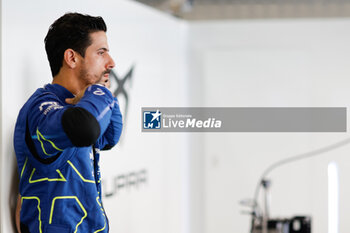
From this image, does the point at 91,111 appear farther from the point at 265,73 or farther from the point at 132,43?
the point at 265,73

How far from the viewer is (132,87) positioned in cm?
221

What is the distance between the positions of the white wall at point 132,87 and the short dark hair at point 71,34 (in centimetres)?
13

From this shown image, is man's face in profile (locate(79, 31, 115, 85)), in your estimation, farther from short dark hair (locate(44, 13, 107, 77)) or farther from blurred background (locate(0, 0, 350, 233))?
blurred background (locate(0, 0, 350, 233))

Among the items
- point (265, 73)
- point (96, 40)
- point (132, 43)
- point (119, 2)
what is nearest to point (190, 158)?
point (265, 73)

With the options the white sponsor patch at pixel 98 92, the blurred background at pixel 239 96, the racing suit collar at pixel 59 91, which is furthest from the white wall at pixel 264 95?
the white sponsor patch at pixel 98 92

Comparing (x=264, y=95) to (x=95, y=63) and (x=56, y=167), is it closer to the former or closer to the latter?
(x=95, y=63)

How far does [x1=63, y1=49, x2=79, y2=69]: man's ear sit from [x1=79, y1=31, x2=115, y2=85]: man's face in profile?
0.7 inches

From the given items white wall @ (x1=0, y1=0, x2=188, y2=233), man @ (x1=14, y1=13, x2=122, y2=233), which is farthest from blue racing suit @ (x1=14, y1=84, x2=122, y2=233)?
white wall @ (x1=0, y1=0, x2=188, y2=233)

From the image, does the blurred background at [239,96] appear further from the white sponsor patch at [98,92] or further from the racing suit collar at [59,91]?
the white sponsor patch at [98,92]

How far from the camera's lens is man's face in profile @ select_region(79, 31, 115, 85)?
4.09 feet

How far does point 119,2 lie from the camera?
203cm

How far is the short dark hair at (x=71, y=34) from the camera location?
4.02 ft

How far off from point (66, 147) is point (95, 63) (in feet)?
0.83

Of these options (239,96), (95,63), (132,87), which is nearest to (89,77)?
(95,63)
